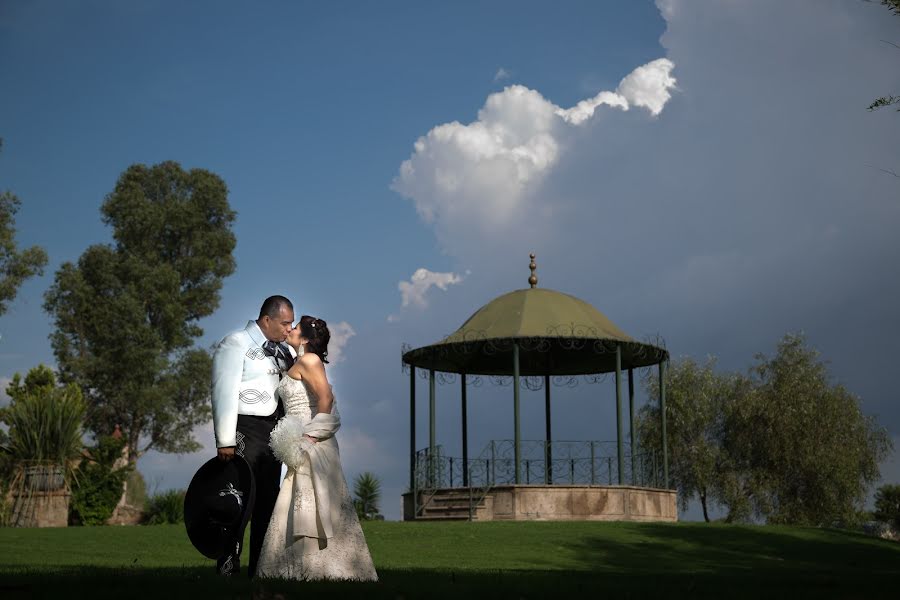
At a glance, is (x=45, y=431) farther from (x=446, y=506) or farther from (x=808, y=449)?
(x=808, y=449)

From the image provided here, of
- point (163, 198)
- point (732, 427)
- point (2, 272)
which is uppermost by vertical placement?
point (163, 198)

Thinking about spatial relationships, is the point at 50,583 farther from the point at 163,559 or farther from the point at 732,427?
the point at 732,427

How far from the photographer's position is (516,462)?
24.8 meters

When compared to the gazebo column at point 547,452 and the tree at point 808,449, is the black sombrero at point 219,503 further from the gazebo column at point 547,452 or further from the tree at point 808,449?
the tree at point 808,449

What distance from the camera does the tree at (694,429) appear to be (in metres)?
39.8

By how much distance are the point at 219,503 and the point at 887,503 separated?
36.4 meters

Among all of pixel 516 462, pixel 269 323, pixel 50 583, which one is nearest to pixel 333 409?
pixel 269 323

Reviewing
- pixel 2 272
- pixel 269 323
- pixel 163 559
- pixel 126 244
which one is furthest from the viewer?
pixel 126 244

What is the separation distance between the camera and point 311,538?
9078mm

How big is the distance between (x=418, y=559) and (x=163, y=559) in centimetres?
377

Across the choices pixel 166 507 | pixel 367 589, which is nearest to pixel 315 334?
pixel 367 589

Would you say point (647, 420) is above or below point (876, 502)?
above

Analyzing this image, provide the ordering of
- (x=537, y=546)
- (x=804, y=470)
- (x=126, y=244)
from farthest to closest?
(x=126, y=244) → (x=804, y=470) → (x=537, y=546)

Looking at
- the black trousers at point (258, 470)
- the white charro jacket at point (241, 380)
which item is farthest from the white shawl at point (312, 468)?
the white charro jacket at point (241, 380)
